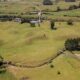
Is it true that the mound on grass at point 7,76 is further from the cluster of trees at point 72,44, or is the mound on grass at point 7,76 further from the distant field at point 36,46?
the cluster of trees at point 72,44

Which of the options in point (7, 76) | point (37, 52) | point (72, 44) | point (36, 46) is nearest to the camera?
point (7, 76)

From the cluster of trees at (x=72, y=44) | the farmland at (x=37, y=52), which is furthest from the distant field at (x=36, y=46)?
the cluster of trees at (x=72, y=44)

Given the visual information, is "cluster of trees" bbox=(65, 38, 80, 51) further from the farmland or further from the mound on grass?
the mound on grass

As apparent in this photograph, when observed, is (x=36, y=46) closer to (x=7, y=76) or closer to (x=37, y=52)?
(x=37, y=52)

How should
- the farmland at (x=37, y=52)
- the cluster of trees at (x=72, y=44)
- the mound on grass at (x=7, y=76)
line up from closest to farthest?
the mound on grass at (x=7, y=76) < the farmland at (x=37, y=52) < the cluster of trees at (x=72, y=44)

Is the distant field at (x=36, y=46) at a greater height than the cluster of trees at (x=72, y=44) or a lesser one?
lesser

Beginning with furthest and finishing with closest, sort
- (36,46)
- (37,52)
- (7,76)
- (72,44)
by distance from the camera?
(36,46) < (72,44) < (37,52) < (7,76)

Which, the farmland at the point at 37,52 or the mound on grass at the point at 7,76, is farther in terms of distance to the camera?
the farmland at the point at 37,52

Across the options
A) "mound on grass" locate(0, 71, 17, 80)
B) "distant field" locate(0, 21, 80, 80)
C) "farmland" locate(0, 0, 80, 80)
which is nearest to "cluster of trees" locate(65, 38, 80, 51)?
"farmland" locate(0, 0, 80, 80)

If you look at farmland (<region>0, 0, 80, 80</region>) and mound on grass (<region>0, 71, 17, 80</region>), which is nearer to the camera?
mound on grass (<region>0, 71, 17, 80</region>)

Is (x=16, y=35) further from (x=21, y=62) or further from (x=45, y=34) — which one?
(x=21, y=62)

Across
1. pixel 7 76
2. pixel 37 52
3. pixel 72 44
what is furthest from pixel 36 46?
pixel 7 76

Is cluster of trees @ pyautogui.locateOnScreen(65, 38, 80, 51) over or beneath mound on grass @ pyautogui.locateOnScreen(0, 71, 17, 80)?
over
